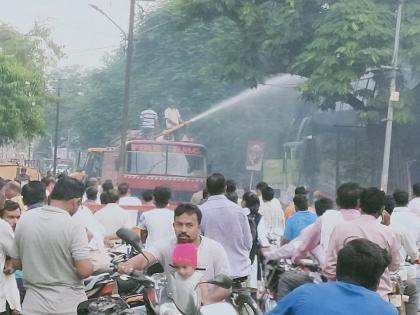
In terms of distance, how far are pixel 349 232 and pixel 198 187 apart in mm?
20328

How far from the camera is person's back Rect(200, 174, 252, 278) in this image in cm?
880

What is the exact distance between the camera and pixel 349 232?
7203 millimetres

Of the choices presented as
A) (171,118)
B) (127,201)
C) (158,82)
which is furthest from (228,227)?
(158,82)

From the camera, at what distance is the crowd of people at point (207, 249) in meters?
4.13

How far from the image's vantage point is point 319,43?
2666cm

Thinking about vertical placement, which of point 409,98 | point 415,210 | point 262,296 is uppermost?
point 409,98

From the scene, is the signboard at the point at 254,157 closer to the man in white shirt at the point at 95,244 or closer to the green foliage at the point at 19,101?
the green foliage at the point at 19,101

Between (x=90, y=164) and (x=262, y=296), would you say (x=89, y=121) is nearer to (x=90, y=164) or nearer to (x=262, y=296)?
(x=90, y=164)

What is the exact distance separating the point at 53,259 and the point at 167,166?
21555mm

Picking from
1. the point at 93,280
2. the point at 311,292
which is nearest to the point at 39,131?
the point at 93,280

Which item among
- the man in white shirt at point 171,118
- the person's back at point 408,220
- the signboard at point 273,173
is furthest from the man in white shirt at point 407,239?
the man in white shirt at point 171,118

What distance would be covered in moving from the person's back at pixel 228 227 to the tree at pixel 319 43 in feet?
58.6

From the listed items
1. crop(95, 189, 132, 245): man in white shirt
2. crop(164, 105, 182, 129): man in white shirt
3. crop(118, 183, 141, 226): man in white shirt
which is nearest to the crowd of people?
crop(95, 189, 132, 245): man in white shirt

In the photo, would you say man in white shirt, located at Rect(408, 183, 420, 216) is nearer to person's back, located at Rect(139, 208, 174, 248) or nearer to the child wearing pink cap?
person's back, located at Rect(139, 208, 174, 248)
